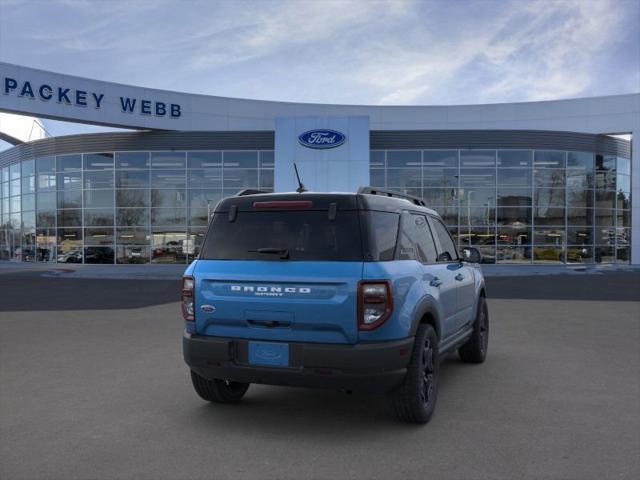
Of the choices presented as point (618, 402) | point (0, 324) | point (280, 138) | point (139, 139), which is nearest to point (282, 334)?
point (618, 402)

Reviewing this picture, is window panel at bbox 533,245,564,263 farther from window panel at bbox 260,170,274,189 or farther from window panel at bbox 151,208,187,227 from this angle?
window panel at bbox 151,208,187,227

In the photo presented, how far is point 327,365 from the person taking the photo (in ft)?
13.1

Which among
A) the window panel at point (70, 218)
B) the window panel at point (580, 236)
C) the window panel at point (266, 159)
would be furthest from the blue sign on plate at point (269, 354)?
the window panel at point (70, 218)

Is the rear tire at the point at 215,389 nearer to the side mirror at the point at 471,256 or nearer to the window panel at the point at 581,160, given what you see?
the side mirror at the point at 471,256

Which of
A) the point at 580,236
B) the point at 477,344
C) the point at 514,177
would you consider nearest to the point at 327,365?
the point at 477,344

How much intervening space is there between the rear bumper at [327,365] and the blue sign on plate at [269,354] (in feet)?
0.12

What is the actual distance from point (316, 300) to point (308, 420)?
123cm

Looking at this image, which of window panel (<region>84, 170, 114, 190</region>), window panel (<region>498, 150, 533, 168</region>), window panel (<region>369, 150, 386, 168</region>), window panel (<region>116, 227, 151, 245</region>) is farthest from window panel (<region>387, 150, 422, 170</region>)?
window panel (<region>84, 170, 114, 190</region>)

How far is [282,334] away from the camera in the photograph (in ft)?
13.6

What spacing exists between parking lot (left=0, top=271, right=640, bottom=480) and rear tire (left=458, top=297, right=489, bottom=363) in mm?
175

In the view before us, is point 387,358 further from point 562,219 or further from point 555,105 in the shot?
point 555,105

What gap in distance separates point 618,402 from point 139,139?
26.8 meters

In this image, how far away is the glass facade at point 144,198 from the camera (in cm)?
2770

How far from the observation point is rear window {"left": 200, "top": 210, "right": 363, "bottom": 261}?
4172 mm
